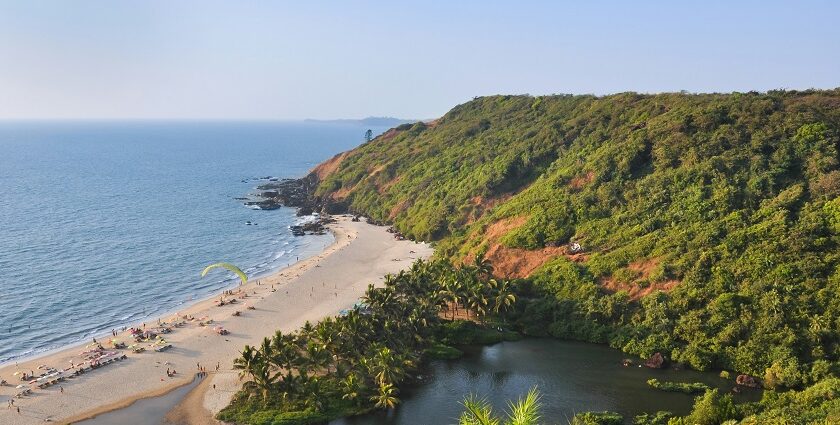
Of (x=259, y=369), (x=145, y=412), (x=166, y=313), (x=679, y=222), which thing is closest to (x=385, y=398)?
(x=259, y=369)

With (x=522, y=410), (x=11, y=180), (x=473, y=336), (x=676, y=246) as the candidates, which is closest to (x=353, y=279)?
(x=473, y=336)

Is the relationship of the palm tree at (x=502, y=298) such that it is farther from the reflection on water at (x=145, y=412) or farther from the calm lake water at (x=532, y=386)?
the reflection on water at (x=145, y=412)

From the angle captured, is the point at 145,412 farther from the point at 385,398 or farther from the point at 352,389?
the point at 385,398

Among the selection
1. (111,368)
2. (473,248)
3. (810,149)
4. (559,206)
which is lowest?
(111,368)

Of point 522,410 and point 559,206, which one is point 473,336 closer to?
point 559,206

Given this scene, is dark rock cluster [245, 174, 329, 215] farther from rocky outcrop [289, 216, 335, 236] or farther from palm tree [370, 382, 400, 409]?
palm tree [370, 382, 400, 409]

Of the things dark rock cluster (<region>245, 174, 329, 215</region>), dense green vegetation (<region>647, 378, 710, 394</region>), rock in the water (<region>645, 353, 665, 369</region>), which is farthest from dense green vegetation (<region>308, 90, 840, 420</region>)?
dark rock cluster (<region>245, 174, 329, 215</region>)
